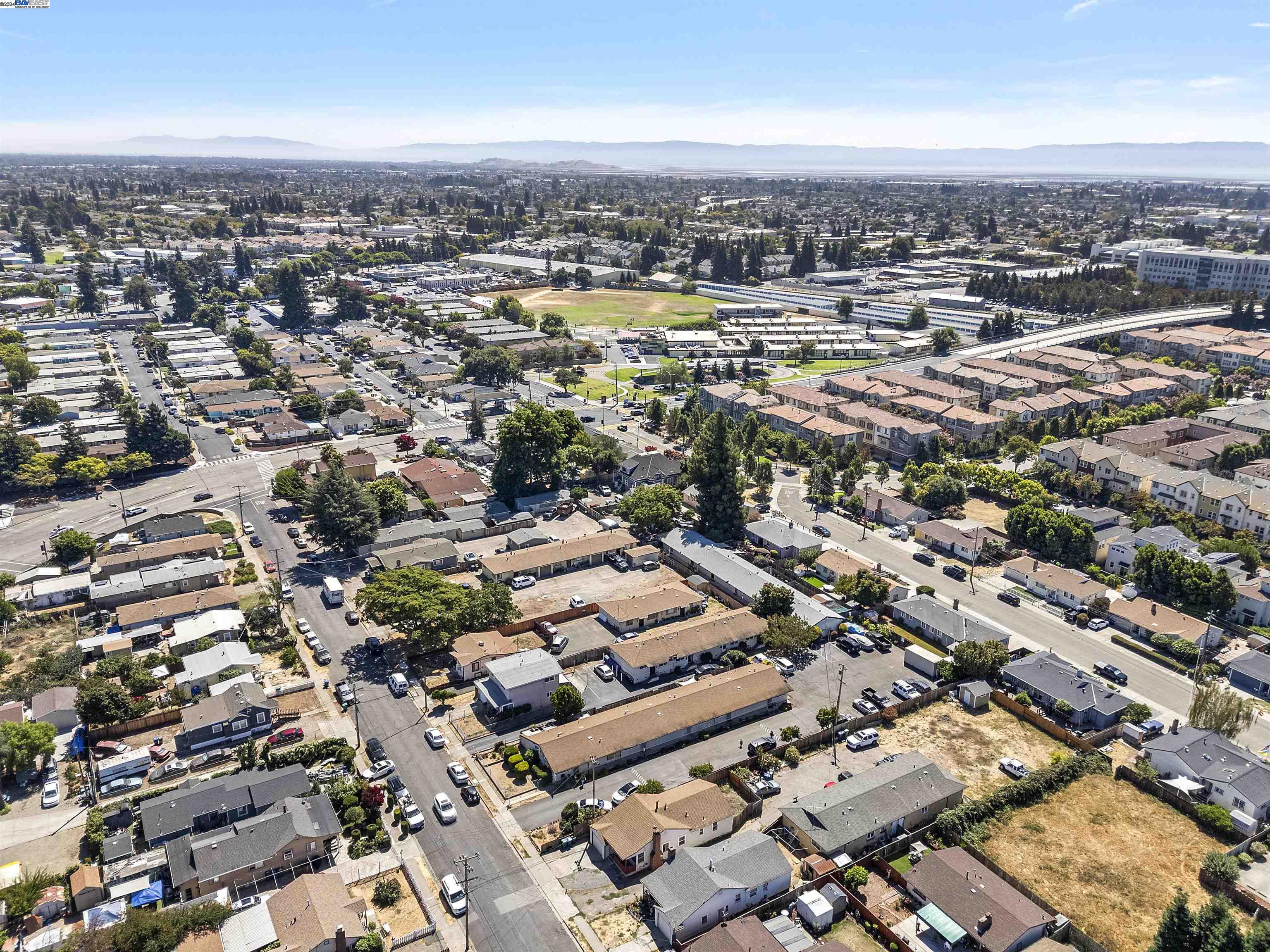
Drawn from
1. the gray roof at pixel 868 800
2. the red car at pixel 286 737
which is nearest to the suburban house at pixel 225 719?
the red car at pixel 286 737

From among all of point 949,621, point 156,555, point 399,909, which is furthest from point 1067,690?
point 156,555

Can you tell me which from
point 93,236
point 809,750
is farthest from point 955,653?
point 93,236

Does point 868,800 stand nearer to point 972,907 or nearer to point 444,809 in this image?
point 972,907

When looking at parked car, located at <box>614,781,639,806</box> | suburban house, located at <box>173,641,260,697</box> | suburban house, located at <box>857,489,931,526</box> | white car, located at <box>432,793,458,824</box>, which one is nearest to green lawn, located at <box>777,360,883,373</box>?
suburban house, located at <box>857,489,931,526</box>

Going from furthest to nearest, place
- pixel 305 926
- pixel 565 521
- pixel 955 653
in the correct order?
1. pixel 565 521
2. pixel 955 653
3. pixel 305 926

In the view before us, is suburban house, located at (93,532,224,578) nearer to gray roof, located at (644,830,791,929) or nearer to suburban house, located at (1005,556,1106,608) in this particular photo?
gray roof, located at (644,830,791,929)

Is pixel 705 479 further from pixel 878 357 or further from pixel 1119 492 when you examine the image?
pixel 878 357
